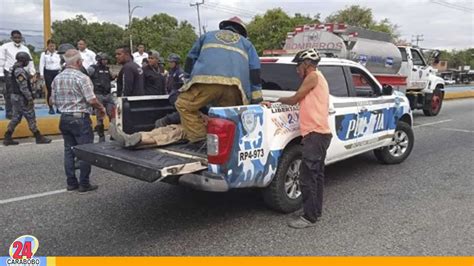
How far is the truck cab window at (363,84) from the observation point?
6.11m

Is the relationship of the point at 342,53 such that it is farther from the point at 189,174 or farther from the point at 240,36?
the point at 189,174

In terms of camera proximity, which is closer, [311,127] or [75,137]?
[311,127]

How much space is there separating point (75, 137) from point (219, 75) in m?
2.11

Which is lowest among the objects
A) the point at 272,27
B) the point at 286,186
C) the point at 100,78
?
the point at 286,186

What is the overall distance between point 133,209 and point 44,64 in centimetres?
826

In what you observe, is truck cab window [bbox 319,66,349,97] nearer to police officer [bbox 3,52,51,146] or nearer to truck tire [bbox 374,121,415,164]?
truck tire [bbox 374,121,415,164]

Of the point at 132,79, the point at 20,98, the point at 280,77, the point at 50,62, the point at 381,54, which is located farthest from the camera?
the point at 381,54

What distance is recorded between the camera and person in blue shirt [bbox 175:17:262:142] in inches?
175

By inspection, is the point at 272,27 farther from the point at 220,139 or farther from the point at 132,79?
the point at 220,139

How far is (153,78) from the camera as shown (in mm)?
7711

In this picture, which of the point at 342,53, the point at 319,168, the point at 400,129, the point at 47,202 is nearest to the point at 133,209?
the point at 47,202

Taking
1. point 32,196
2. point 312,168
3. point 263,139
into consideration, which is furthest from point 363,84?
point 32,196

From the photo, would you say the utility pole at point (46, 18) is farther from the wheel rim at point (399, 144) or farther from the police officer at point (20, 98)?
the wheel rim at point (399, 144)

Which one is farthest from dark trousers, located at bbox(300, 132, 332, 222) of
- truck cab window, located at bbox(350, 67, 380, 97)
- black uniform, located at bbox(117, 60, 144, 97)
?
black uniform, located at bbox(117, 60, 144, 97)
